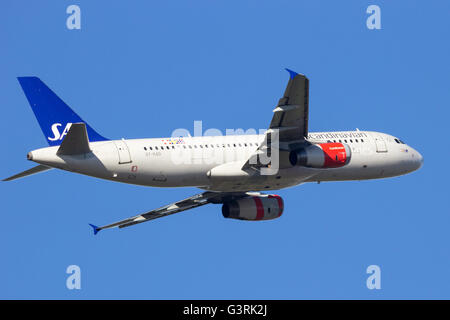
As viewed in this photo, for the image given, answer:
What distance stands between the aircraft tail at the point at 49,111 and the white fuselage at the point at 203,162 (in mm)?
2362

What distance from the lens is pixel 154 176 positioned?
52.8 m

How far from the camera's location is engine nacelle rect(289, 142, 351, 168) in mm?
53594

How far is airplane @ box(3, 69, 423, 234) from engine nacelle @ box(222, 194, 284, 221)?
9.41 feet

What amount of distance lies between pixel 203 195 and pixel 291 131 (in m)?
10.4

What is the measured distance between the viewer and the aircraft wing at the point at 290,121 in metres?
49.2

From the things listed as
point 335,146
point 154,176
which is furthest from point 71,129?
point 335,146

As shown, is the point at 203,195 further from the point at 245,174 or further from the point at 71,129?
the point at 71,129

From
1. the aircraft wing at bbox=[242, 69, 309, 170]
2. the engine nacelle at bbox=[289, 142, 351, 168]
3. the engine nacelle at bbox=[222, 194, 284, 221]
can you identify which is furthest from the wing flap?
the engine nacelle at bbox=[289, 142, 351, 168]

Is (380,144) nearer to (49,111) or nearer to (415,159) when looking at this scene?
(415,159)

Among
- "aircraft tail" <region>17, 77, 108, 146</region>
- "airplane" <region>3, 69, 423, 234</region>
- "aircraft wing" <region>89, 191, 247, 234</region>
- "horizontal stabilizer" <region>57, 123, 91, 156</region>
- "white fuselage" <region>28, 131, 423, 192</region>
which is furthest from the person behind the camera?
"aircraft wing" <region>89, 191, 247, 234</region>

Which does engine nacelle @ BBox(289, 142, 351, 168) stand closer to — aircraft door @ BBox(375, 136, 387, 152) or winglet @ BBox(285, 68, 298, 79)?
aircraft door @ BBox(375, 136, 387, 152)

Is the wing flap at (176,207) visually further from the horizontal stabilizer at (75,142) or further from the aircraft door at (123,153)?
the horizontal stabilizer at (75,142)

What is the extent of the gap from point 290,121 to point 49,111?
45.5ft

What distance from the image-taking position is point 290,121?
51906 millimetres
